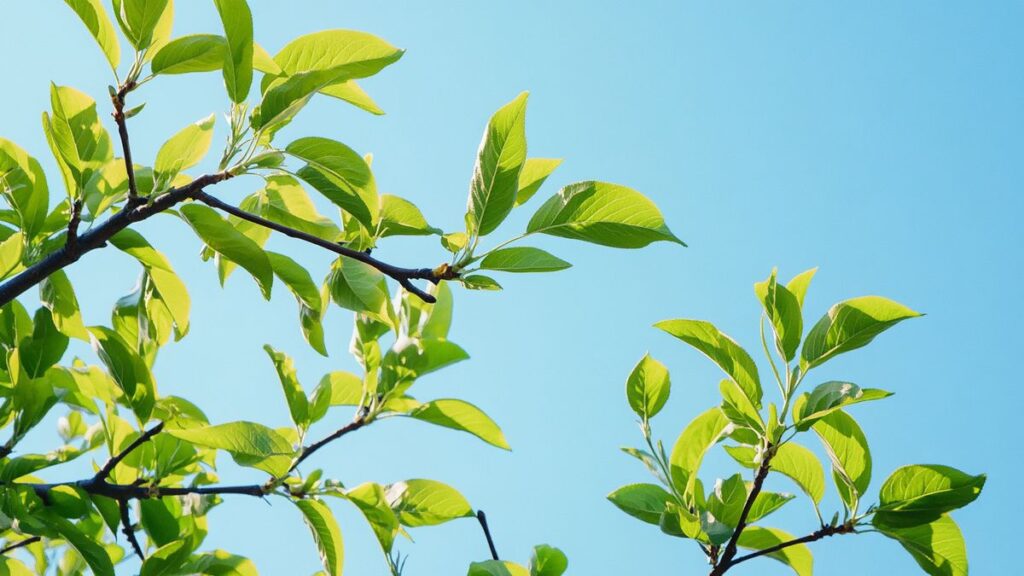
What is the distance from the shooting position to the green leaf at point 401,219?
59.7 inches

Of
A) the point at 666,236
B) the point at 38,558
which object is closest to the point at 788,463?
the point at 666,236

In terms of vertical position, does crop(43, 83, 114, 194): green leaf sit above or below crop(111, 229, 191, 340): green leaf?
above

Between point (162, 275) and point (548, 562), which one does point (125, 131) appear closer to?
point (162, 275)

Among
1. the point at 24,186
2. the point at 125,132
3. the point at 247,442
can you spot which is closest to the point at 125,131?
the point at 125,132

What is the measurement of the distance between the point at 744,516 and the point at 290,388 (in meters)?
0.84

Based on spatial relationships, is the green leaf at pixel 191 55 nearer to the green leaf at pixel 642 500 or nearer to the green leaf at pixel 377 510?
the green leaf at pixel 377 510

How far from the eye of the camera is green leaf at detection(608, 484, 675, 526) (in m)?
1.49

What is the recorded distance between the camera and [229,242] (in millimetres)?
1325

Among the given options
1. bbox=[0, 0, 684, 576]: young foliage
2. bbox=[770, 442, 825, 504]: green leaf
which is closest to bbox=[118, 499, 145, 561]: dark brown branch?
bbox=[0, 0, 684, 576]: young foliage

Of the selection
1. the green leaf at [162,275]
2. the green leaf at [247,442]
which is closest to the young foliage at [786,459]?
the green leaf at [247,442]

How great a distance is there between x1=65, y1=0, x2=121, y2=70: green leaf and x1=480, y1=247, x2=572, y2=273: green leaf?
2.08 feet

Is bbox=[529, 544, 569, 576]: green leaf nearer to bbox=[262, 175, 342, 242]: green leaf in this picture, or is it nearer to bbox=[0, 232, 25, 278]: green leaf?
bbox=[262, 175, 342, 242]: green leaf

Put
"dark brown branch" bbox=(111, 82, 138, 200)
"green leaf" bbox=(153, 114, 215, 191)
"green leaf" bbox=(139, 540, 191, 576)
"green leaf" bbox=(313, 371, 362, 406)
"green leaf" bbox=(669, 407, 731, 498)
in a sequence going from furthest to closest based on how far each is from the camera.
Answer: "green leaf" bbox=(313, 371, 362, 406), "green leaf" bbox=(139, 540, 191, 576), "green leaf" bbox=(669, 407, 731, 498), "green leaf" bbox=(153, 114, 215, 191), "dark brown branch" bbox=(111, 82, 138, 200)

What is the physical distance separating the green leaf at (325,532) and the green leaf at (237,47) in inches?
28.6
